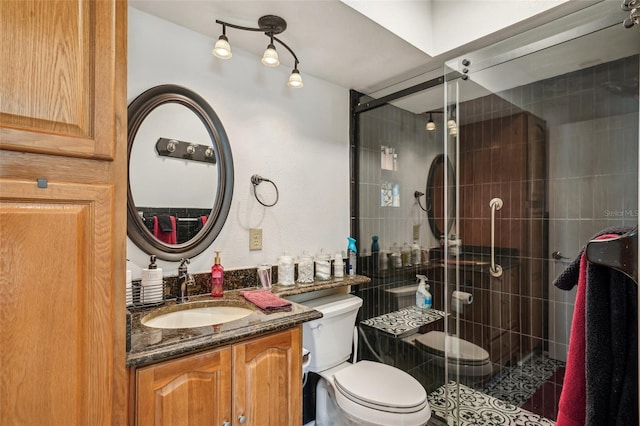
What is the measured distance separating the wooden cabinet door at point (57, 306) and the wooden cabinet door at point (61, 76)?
107mm

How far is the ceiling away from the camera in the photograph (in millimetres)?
1412

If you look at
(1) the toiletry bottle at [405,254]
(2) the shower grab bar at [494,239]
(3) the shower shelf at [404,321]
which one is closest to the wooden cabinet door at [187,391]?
(3) the shower shelf at [404,321]

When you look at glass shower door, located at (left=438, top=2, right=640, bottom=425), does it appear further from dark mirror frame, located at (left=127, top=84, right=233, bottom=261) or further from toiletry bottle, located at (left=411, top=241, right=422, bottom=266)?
dark mirror frame, located at (left=127, top=84, right=233, bottom=261)

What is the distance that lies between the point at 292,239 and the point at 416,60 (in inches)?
50.9

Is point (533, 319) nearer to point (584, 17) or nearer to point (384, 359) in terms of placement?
point (384, 359)

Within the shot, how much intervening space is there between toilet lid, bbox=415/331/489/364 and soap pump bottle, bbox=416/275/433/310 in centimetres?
18

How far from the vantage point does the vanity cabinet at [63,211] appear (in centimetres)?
70

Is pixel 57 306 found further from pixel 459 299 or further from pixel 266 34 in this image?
pixel 459 299

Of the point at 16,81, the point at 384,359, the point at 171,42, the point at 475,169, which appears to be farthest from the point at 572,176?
the point at 16,81

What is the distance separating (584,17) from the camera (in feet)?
4.66

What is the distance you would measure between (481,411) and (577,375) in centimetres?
163

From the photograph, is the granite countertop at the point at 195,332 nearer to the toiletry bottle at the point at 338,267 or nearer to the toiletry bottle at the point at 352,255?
the toiletry bottle at the point at 338,267

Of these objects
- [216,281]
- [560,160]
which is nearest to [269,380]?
[216,281]

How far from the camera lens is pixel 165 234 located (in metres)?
1.52
